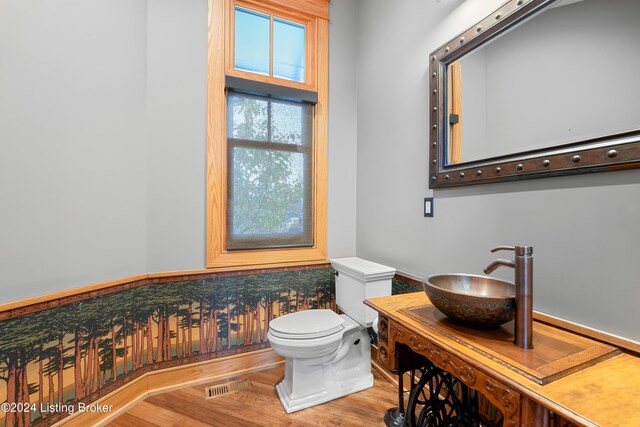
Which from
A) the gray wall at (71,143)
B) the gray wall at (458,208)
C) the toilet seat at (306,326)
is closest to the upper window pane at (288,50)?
the gray wall at (458,208)

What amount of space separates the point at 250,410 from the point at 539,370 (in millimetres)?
1514

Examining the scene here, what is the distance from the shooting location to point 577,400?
1.96 feet

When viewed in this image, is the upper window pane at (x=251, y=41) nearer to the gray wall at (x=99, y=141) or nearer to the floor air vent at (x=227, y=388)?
the gray wall at (x=99, y=141)

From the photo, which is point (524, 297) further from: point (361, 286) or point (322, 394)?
point (322, 394)

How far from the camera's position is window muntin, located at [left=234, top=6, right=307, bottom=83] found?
2.04 meters

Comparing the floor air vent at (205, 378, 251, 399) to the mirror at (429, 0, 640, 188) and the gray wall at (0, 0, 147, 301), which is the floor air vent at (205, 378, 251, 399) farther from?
the mirror at (429, 0, 640, 188)

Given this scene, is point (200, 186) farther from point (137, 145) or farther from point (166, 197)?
point (137, 145)

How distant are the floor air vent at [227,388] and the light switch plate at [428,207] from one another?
159 cm

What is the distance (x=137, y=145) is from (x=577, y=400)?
2.18 meters

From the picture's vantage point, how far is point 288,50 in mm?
2184

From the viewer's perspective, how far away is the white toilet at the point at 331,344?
5.15ft

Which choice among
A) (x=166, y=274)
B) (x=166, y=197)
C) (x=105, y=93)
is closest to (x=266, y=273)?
(x=166, y=274)

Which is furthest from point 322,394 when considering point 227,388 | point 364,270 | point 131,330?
point 131,330

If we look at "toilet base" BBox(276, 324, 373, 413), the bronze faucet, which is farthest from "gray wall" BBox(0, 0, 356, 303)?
the bronze faucet
